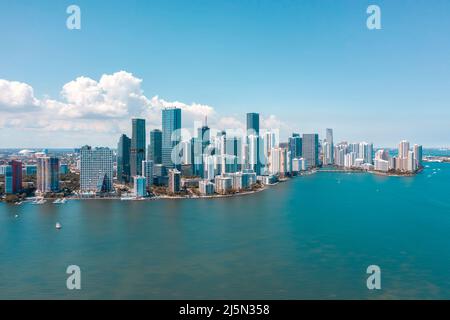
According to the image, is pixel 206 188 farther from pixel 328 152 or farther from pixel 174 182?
pixel 328 152

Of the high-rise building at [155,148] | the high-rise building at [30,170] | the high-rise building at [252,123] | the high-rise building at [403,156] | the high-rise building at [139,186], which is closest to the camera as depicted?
the high-rise building at [139,186]

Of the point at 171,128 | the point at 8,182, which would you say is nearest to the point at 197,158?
the point at 171,128

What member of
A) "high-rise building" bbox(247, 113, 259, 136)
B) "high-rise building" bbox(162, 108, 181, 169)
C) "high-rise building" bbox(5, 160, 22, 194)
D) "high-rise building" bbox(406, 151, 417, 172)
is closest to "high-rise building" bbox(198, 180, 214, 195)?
"high-rise building" bbox(162, 108, 181, 169)

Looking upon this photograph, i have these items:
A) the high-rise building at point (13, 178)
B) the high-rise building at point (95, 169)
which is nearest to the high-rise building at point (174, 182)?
the high-rise building at point (95, 169)

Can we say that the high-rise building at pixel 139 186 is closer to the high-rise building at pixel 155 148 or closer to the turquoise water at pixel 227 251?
the turquoise water at pixel 227 251

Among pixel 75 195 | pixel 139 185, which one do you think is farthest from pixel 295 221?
pixel 75 195

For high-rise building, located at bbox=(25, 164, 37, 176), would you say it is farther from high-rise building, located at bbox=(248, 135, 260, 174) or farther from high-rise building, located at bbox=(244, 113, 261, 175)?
high-rise building, located at bbox=(248, 135, 260, 174)
